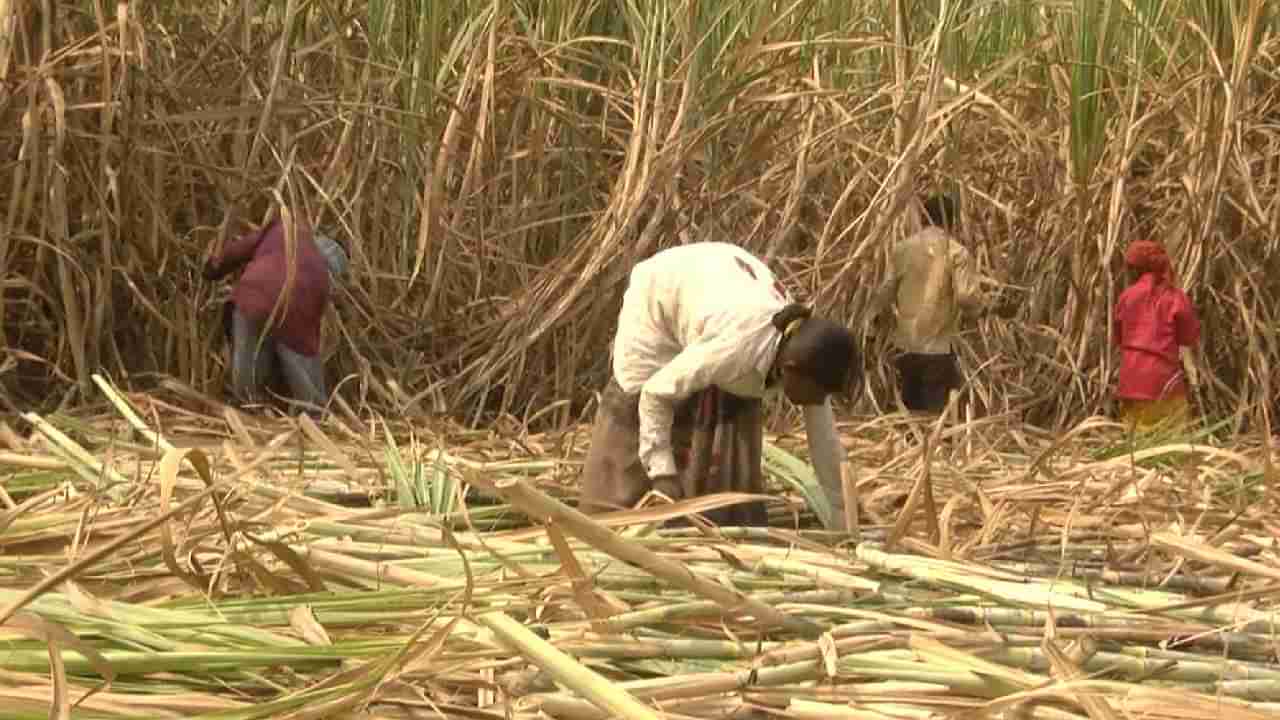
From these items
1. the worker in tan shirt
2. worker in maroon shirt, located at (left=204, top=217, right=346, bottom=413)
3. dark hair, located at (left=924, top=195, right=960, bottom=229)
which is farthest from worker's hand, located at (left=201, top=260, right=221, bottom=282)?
dark hair, located at (left=924, top=195, right=960, bottom=229)

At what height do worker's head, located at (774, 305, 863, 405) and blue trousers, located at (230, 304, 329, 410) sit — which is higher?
worker's head, located at (774, 305, 863, 405)

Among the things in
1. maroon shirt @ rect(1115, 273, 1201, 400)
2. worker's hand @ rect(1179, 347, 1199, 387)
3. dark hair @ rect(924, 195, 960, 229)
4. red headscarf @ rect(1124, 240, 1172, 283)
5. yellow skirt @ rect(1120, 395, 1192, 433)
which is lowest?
yellow skirt @ rect(1120, 395, 1192, 433)

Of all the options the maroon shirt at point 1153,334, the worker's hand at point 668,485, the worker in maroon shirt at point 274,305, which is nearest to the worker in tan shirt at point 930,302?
the maroon shirt at point 1153,334

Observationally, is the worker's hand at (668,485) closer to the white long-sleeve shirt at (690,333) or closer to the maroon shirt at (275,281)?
the white long-sleeve shirt at (690,333)

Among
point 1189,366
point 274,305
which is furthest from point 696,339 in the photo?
point 1189,366

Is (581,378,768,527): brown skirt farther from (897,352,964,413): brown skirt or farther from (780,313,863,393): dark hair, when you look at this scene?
(897,352,964,413): brown skirt

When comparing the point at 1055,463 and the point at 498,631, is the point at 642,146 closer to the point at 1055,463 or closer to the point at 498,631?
the point at 1055,463

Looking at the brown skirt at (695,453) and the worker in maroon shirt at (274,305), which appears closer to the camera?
the brown skirt at (695,453)

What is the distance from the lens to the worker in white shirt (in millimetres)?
3715

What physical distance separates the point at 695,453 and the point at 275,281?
2298 mm

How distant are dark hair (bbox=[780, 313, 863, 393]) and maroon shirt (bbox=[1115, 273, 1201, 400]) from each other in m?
2.66

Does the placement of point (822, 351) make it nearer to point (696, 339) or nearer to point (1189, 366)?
point (696, 339)

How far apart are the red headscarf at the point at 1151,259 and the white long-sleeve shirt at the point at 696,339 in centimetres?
250

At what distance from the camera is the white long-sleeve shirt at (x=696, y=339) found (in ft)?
12.3
